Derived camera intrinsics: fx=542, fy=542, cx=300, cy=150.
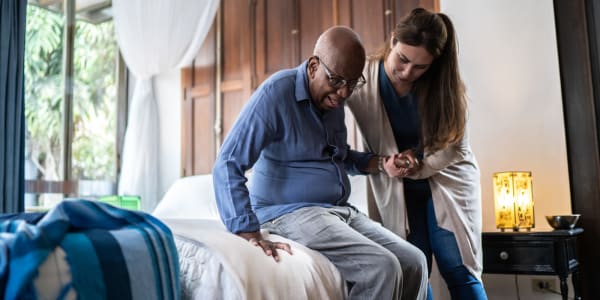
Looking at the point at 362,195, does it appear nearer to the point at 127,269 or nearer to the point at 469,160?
the point at 469,160

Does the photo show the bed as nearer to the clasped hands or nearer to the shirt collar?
the shirt collar

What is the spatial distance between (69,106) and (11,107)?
3.00 feet

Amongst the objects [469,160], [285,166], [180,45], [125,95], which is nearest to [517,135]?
[469,160]

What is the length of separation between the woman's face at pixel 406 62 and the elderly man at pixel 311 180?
321mm

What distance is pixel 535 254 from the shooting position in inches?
84.5

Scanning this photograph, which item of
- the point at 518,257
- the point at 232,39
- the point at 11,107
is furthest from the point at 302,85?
the point at 232,39

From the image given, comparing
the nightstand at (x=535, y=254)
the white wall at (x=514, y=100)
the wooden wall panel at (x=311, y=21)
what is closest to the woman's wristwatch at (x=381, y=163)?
the nightstand at (x=535, y=254)

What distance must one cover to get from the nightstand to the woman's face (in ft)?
2.70

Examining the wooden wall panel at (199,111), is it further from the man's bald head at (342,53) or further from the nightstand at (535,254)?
the man's bald head at (342,53)

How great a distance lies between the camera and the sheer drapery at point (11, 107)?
105 inches

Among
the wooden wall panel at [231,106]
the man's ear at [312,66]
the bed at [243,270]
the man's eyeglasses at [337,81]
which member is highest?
the wooden wall panel at [231,106]

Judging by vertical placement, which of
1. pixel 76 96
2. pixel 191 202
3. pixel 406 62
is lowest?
pixel 191 202

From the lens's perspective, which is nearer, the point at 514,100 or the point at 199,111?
the point at 514,100

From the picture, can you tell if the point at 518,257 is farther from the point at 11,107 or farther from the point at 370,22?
the point at 11,107
